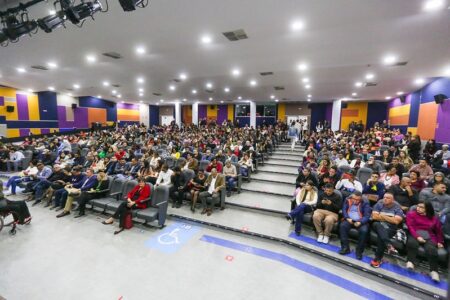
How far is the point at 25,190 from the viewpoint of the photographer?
21.8 ft

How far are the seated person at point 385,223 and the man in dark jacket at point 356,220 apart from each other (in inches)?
5.5

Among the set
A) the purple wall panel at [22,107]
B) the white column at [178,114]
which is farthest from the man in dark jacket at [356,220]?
the white column at [178,114]

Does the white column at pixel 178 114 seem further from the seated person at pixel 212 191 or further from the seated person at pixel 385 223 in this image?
the seated person at pixel 385 223

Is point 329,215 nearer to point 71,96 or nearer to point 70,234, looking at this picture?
point 70,234

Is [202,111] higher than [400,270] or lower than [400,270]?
higher

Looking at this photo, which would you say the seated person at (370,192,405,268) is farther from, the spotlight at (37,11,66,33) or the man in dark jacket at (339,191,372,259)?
the spotlight at (37,11,66,33)

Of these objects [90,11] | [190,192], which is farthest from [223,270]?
[90,11]

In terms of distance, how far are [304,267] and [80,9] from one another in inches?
216

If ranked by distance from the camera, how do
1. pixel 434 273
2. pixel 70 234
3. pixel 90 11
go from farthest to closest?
1. pixel 70 234
2. pixel 90 11
3. pixel 434 273

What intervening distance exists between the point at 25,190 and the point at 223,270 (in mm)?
6790

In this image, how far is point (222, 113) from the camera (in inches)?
850

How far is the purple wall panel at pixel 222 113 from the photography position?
70.3ft

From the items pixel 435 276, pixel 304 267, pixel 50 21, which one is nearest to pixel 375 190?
pixel 435 276

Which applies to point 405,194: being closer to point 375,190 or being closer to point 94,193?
point 375,190
